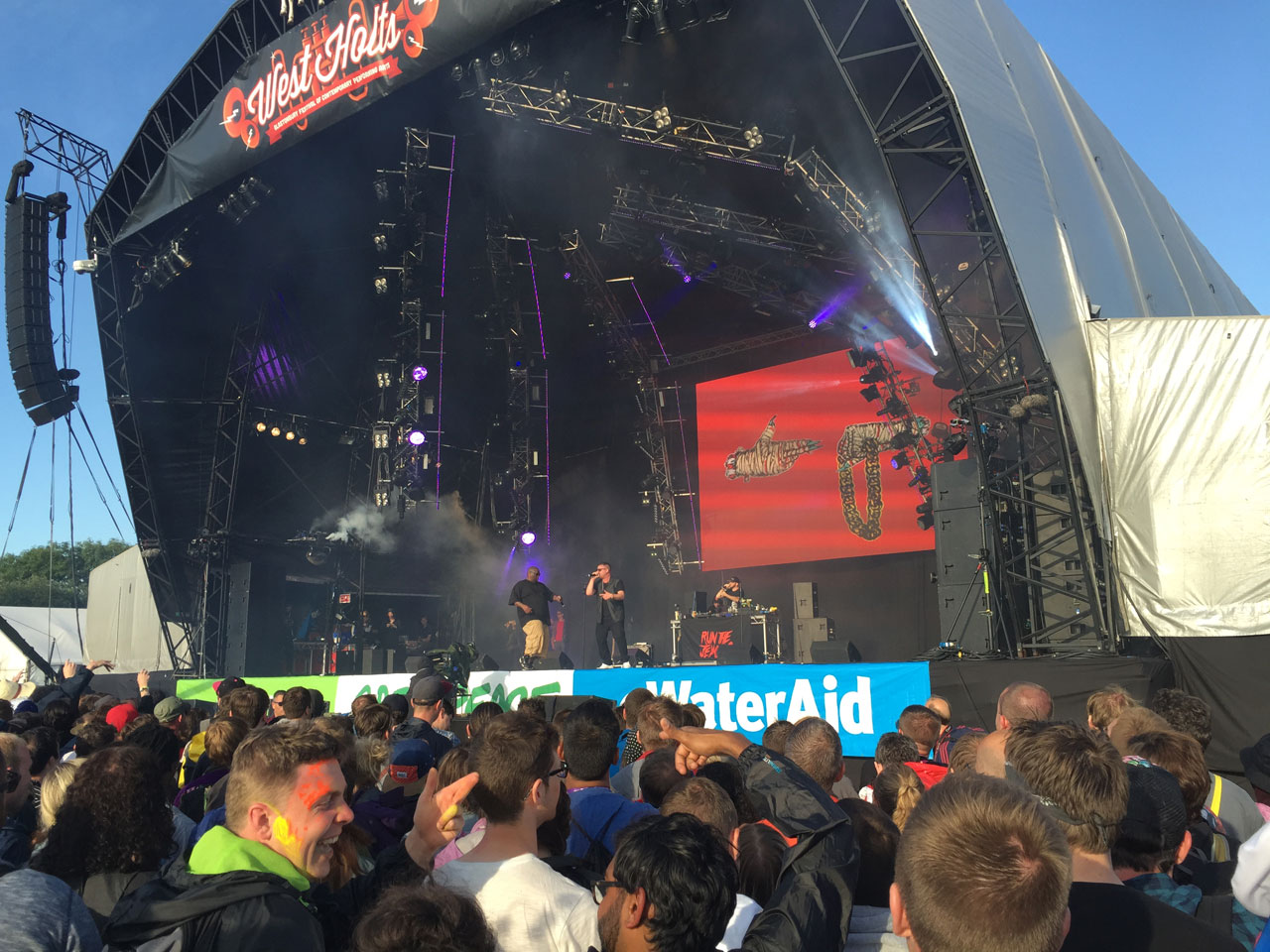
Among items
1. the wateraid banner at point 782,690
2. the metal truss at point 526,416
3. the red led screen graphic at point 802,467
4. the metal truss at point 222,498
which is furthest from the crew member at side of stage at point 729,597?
the metal truss at point 222,498

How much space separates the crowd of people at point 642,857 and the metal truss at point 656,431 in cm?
1570

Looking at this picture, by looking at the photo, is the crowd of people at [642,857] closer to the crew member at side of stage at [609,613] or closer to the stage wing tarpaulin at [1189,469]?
the stage wing tarpaulin at [1189,469]

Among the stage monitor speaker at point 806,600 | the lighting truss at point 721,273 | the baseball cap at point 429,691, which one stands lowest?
the baseball cap at point 429,691

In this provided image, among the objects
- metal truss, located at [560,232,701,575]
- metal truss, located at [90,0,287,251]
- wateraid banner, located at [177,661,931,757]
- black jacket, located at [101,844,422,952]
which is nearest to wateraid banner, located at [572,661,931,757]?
wateraid banner, located at [177,661,931,757]

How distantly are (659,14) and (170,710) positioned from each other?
829cm

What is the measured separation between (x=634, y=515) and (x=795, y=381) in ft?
16.1

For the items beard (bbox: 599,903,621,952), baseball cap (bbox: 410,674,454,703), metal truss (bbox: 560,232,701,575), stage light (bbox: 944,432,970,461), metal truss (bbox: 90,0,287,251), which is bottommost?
beard (bbox: 599,903,621,952)

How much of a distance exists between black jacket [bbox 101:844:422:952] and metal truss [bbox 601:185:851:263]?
1360 centimetres

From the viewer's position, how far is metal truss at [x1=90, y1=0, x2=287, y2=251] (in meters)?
13.6

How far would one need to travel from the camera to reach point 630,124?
42.8 ft

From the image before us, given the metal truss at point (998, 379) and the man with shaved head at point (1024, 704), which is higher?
the metal truss at point (998, 379)

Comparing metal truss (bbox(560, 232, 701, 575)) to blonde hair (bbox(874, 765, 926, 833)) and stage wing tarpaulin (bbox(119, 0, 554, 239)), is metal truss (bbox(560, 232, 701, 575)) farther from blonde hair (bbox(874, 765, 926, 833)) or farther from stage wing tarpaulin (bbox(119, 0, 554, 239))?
blonde hair (bbox(874, 765, 926, 833))

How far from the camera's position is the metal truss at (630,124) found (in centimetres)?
1288

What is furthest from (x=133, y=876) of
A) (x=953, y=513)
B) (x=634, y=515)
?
(x=634, y=515)
